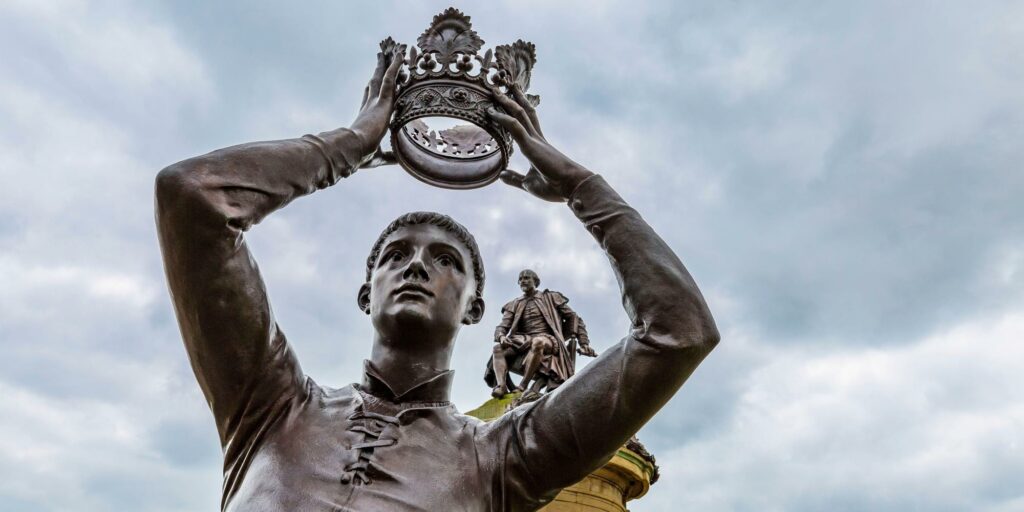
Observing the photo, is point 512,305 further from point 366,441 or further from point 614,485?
point 366,441

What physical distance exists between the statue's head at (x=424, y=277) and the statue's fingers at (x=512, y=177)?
40 centimetres

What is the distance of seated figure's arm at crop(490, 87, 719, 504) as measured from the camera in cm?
376

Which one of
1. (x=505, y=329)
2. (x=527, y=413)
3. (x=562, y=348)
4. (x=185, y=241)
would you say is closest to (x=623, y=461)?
(x=562, y=348)

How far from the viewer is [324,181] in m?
4.11

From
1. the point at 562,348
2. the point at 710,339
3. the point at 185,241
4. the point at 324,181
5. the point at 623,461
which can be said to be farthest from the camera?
the point at 562,348

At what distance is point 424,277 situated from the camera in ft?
13.4

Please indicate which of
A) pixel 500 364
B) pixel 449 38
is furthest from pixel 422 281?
pixel 500 364

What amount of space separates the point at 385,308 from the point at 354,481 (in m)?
0.75

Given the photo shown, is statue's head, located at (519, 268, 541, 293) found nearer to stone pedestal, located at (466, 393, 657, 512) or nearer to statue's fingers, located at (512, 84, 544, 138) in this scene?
stone pedestal, located at (466, 393, 657, 512)

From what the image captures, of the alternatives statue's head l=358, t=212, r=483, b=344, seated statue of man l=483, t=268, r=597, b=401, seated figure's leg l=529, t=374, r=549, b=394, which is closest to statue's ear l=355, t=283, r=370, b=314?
statue's head l=358, t=212, r=483, b=344

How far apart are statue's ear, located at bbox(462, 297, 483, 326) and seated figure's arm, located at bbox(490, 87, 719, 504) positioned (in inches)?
19.4

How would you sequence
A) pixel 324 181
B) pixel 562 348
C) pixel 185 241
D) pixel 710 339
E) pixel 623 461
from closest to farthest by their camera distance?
pixel 185 241, pixel 710 339, pixel 324 181, pixel 623 461, pixel 562 348

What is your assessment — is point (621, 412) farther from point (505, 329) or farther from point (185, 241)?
point (505, 329)

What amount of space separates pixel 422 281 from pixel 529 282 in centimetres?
1313
